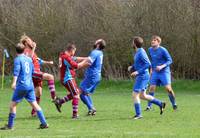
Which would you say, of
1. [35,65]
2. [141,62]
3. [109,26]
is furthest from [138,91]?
[109,26]

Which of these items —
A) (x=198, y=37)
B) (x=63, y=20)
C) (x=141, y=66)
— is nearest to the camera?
(x=141, y=66)

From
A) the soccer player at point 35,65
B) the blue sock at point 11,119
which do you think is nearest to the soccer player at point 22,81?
the blue sock at point 11,119

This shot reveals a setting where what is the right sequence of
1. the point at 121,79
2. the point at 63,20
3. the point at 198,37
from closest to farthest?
1. the point at 198,37
2. the point at 121,79
3. the point at 63,20

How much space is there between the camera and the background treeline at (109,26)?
3161 centimetres

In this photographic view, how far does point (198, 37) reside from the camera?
31.3 m

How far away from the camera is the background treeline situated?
3161cm

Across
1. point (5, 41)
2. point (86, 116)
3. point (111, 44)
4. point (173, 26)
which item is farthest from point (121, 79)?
point (86, 116)

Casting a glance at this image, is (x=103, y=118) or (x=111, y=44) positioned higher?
(x=111, y=44)

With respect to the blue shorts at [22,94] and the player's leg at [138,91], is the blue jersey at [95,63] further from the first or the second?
the blue shorts at [22,94]

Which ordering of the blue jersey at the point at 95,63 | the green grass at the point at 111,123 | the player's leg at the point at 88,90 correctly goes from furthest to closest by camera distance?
the player's leg at the point at 88,90, the blue jersey at the point at 95,63, the green grass at the point at 111,123

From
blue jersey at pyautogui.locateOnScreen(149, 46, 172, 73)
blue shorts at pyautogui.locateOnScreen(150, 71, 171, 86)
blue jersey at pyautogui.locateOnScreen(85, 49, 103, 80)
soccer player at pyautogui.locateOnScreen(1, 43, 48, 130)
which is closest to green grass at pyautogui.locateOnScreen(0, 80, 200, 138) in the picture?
soccer player at pyautogui.locateOnScreen(1, 43, 48, 130)

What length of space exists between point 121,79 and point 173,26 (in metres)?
4.10

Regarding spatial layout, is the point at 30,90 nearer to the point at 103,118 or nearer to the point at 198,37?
the point at 103,118

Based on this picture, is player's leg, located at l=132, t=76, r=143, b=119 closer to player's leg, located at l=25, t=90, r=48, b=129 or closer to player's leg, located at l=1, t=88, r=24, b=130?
player's leg, located at l=25, t=90, r=48, b=129
